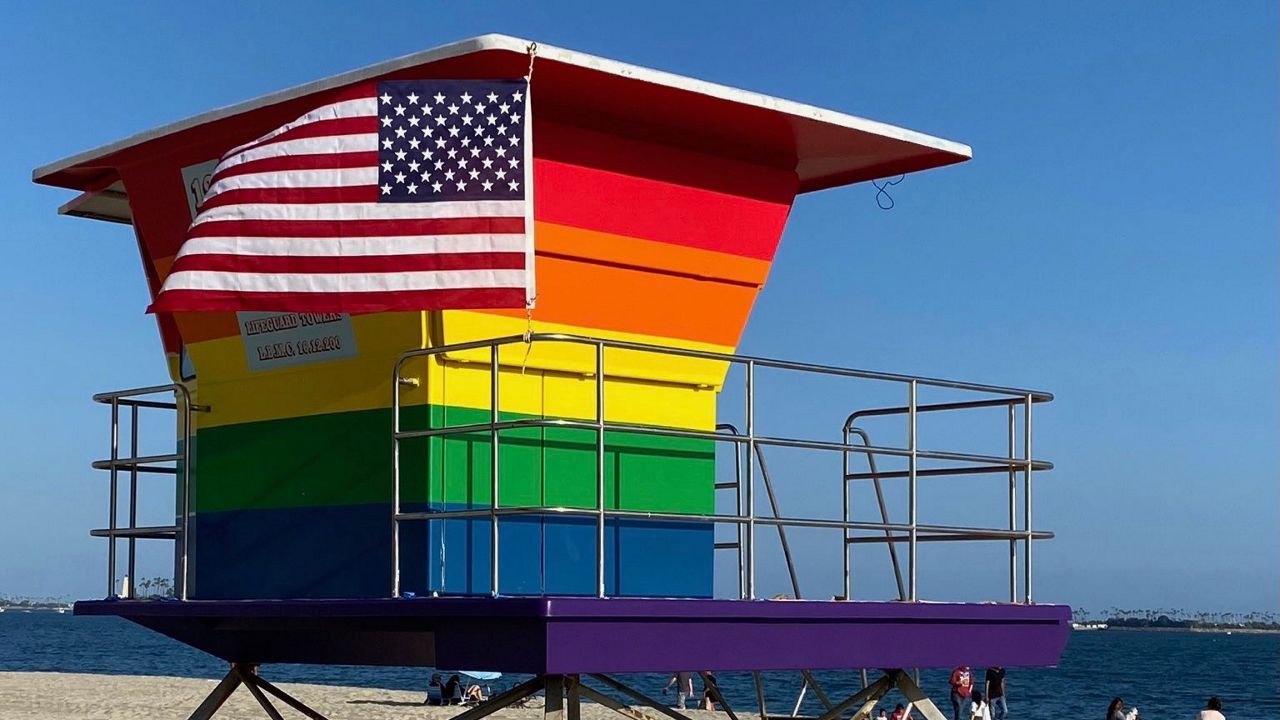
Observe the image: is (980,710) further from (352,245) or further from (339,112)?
(339,112)

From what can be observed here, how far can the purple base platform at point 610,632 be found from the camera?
8.73 metres

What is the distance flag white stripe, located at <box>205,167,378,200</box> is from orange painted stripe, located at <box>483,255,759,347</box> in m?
1.07

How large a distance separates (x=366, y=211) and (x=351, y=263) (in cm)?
31

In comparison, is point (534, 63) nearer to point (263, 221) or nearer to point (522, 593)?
point (263, 221)

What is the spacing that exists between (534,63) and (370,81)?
1056 mm

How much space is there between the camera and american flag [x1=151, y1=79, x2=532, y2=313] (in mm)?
9383

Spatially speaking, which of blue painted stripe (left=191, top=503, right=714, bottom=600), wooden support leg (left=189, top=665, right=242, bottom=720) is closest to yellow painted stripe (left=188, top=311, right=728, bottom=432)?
blue painted stripe (left=191, top=503, right=714, bottom=600)

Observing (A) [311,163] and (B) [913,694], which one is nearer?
(A) [311,163]

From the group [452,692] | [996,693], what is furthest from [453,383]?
[452,692]

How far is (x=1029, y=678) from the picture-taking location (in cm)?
9594

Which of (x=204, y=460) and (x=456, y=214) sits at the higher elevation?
(x=456, y=214)

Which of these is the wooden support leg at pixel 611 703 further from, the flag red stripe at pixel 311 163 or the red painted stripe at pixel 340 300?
the flag red stripe at pixel 311 163

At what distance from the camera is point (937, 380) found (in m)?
10.8

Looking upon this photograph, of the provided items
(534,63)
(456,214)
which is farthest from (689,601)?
(534,63)
